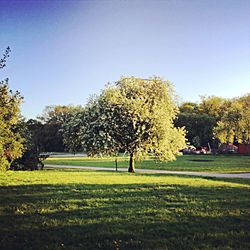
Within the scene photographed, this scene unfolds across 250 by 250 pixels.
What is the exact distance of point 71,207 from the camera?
27.8 feet

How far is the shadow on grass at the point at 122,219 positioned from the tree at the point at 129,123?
1036 cm

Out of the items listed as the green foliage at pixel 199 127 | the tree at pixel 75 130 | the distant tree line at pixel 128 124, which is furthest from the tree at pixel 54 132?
the distant tree line at pixel 128 124

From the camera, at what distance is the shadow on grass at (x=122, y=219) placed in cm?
580

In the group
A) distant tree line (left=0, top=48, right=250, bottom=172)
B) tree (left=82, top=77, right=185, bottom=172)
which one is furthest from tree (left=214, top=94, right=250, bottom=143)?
tree (left=82, top=77, right=185, bottom=172)

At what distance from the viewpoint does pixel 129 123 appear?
21.6 m

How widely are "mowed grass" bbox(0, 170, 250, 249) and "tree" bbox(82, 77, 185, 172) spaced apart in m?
10.2

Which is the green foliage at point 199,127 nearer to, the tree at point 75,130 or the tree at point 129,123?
the tree at point 75,130

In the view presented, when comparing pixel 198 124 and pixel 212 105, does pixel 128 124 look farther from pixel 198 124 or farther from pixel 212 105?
pixel 212 105

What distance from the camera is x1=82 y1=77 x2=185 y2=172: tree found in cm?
2158

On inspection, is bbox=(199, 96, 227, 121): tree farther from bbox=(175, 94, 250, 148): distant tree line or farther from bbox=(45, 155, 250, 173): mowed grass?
bbox=(45, 155, 250, 173): mowed grass

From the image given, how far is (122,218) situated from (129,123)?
14438mm

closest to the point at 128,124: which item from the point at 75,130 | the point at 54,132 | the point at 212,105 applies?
the point at 75,130

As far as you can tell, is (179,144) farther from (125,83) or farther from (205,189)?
(205,189)

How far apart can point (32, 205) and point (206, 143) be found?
6176cm
